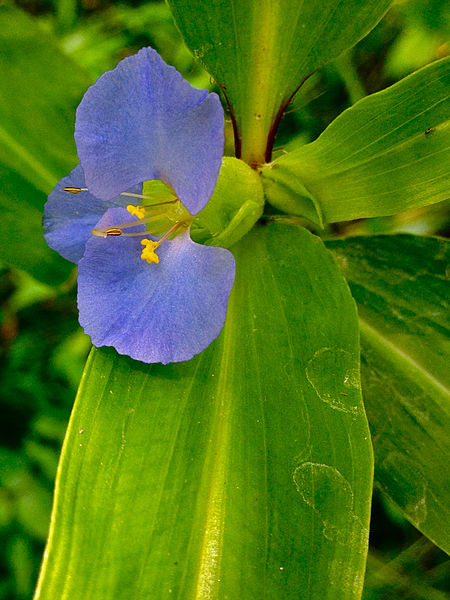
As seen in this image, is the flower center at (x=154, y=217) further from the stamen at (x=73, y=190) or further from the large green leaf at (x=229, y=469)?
the large green leaf at (x=229, y=469)

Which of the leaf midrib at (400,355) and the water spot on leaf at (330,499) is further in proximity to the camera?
the leaf midrib at (400,355)

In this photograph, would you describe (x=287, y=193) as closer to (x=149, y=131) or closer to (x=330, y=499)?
(x=149, y=131)

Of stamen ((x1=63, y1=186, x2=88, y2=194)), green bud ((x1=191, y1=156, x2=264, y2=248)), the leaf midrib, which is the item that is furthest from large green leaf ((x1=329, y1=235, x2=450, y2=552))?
stamen ((x1=63, y1=186, x2=88, y2=194))

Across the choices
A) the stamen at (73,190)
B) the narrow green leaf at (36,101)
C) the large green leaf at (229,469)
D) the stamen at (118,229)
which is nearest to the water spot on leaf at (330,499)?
the large green leaf at (229,469)

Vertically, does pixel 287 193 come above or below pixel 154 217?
above

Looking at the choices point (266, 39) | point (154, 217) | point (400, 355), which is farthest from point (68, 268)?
point (400, 355)
